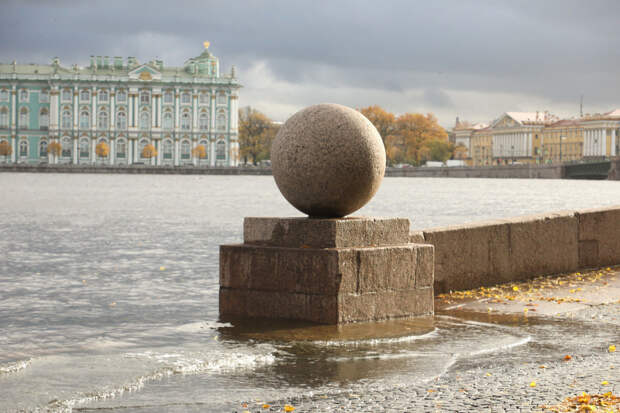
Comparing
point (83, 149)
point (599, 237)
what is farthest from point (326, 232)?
point (83, 149)

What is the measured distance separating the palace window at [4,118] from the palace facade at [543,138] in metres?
80.1

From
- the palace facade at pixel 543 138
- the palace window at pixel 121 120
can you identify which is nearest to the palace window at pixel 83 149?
the palace window at pixel 121 120

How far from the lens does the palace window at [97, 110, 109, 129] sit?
129 metres

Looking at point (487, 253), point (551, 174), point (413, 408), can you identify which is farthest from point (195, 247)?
point (551, 174)

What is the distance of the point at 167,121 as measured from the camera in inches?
5118

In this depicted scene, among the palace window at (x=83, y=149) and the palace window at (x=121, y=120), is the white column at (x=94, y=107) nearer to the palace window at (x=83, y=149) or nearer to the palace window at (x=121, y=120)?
the palace window at (x=83, y=149)

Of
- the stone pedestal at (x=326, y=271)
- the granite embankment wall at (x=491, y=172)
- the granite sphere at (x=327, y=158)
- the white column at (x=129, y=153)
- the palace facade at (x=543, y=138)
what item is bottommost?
the stone pedestal at (x=326, y=271)

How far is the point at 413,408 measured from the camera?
4.82m

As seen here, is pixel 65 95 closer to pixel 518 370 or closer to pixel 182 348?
pixel 182 348

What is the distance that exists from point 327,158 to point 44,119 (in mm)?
128464

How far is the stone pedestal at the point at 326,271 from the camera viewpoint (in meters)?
7.06

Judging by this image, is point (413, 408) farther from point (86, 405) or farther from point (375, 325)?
point (375, 325)

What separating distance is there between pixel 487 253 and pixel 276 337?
3261 millimetres

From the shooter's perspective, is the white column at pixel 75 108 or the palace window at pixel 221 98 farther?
the palace window at pixel 221 98
